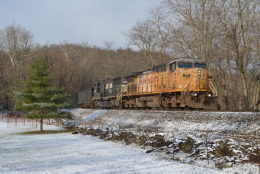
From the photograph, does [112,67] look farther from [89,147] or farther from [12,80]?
[89,147]

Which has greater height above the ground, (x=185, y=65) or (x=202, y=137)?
(x=185, y=65)

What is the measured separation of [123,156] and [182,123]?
6.41 meters

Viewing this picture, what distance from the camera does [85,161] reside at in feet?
33.7

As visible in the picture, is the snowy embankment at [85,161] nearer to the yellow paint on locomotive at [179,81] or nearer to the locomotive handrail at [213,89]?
the yellow paint on locomotive at [179,81]

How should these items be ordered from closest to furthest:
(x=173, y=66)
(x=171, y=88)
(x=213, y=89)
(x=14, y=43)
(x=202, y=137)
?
(x=202, y=137), (x=213, y=89), (x=171, y=88), (x=173, y=66), (x=14, y=43)

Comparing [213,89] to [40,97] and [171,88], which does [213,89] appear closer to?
[171,88]

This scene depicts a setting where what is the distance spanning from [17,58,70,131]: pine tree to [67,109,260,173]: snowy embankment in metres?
3.36

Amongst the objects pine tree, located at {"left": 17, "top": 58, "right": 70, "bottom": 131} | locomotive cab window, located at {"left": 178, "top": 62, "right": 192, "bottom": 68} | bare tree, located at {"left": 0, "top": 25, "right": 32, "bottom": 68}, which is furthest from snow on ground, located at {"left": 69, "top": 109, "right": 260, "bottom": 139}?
bare tree, located at {"left": 0, "top": 25, "right": 32, "bottom": 68}

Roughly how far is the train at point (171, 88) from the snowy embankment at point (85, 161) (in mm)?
8128

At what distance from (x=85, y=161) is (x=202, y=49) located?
21.3 metres

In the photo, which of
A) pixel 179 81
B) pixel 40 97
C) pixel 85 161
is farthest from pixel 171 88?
pixel 85 161

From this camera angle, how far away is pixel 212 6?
26.1m

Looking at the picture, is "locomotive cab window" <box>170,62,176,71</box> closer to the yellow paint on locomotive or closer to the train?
the train

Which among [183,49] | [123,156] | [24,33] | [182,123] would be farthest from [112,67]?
[123,156]
